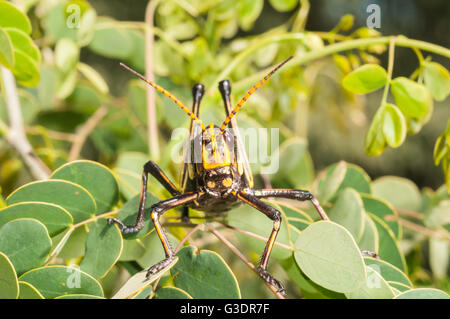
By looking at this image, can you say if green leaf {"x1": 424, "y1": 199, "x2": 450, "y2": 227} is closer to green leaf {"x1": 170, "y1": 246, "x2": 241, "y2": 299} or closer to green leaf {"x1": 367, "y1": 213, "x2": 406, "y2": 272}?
green leaf {"x1": 367, "y1": 213, "x2": 406, "y2": 272}

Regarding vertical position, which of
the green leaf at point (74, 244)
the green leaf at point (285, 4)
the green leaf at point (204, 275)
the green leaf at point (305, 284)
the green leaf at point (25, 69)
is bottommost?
the green leaf at point (305, 284)

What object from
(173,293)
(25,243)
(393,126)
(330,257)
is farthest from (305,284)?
(25,243)

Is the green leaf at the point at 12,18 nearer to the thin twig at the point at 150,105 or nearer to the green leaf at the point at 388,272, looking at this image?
the thin twig at the point at 150,105

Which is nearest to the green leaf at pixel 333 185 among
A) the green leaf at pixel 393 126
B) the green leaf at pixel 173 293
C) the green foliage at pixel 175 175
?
the green foliage at pixel 175 175

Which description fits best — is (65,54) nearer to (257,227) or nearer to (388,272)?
(257,227)

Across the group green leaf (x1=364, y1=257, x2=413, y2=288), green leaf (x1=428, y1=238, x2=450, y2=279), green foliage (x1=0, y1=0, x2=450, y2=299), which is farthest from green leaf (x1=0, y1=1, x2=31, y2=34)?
green leaf (x1=428, y1=238, x2=450, y2=279)

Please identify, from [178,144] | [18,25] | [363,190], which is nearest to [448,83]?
[363,190]
